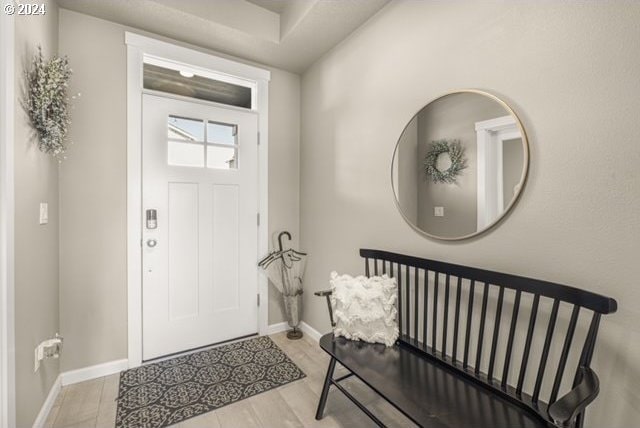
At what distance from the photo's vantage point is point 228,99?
9.23 ft

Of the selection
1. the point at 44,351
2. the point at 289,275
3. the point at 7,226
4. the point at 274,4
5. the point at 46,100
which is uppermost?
the point at 274,4

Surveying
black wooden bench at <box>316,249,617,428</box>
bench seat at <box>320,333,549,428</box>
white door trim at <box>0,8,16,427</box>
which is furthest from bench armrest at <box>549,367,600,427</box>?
white door trim at <box>0,8,16,427</box>

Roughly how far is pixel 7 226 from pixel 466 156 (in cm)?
218

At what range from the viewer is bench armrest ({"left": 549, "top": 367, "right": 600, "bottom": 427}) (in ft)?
2.73


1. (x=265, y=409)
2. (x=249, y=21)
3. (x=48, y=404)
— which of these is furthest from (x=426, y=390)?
(x=249, y=21)

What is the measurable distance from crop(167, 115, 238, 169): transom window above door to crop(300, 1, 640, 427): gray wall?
1373mm

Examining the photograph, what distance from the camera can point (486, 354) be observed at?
4.91ft

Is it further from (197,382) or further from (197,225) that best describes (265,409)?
(197,225)

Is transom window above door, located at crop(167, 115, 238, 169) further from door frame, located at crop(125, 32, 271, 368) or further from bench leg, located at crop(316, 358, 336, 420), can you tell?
bench leg, located at crop(316, 358, 336, 420)

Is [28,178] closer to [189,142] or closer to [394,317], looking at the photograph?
[189,142]

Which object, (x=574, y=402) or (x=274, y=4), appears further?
(x=274, y=4)

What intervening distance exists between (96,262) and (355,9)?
2.62 metres

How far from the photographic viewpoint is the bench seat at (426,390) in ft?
3.65

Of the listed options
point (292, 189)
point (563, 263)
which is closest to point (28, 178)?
point (292, 189)
